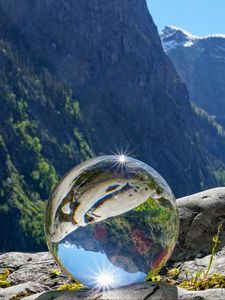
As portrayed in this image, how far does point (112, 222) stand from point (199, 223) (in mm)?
2555

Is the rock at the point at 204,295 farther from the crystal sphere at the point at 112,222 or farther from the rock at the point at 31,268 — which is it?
the rock at the point at 31,268

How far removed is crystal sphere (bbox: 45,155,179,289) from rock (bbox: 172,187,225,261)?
1.87m

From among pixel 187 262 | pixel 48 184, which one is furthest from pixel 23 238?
pixel 187 262

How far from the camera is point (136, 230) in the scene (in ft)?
16.2

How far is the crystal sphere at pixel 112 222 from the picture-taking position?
487 cm

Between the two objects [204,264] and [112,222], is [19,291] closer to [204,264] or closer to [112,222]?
[112,222]

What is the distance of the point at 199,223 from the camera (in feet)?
23.5

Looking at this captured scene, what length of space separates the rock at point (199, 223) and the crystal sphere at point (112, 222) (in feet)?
6.12

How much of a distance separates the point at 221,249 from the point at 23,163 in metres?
189

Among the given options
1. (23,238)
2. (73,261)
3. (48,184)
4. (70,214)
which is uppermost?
(70,214)

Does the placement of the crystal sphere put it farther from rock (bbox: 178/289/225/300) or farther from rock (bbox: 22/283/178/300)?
rock (bbox: 178/289/225/300)

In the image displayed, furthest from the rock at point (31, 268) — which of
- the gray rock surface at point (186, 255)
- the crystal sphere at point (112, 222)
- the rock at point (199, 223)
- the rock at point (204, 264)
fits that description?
the rock at point (199, 223)

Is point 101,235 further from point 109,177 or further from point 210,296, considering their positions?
point 210,296

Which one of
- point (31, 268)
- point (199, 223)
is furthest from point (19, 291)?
point (199, 223)
